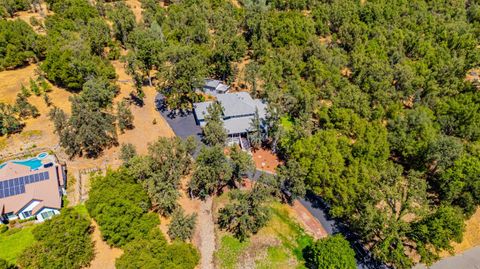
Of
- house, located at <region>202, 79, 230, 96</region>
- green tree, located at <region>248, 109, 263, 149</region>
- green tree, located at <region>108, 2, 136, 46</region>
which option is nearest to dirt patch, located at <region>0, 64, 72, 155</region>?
green tree, located at <region>108, 2, 136, 46</region>

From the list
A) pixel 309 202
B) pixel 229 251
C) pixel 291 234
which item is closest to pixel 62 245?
pixel 229 251

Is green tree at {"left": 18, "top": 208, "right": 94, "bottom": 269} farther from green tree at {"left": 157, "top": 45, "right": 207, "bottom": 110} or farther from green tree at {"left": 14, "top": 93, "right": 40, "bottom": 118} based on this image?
green tree at {"left": 14, "top": 93, "right": 40, "bottom": 118}

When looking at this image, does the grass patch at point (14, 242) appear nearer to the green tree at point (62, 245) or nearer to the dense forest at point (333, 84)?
the green tree at point (62, 245)

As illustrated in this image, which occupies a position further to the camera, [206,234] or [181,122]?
[181,122]

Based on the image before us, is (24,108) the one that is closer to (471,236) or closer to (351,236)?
(351,236)

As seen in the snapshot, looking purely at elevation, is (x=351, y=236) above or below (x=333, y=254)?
below

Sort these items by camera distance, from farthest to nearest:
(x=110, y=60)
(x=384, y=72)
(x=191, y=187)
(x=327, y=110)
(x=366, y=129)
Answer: (x=110, y=60) < (x=384, y=72) < (x=327, y=110) < (x=366, y=129) < (x=191, y=187)

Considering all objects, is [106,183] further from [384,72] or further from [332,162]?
[384,72]

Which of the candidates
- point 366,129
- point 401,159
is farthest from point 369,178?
point 401,159
